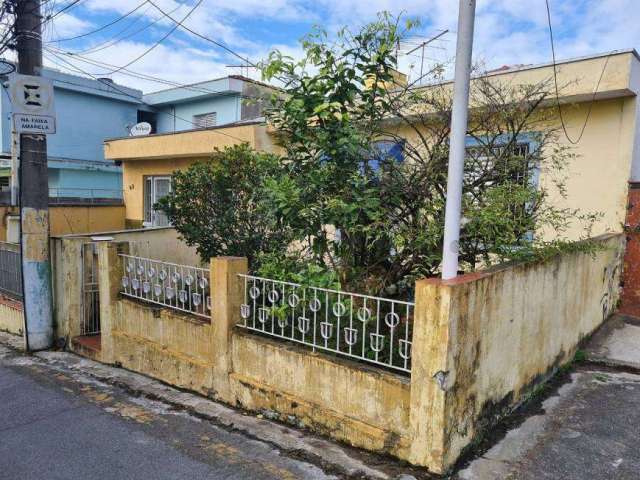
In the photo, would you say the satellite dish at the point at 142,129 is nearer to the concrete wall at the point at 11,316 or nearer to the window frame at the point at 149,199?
the window frame at the point at 149,199

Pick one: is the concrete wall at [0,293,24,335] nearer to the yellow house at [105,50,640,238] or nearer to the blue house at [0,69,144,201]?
the yellow house at [105,50,640,238]

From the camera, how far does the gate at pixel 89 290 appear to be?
677 centimetres

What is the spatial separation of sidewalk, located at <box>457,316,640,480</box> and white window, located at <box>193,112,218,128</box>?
625 inches

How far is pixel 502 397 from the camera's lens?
411 centimetres

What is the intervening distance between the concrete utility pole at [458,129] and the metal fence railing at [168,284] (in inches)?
105

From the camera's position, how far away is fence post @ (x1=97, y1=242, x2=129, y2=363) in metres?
6.09

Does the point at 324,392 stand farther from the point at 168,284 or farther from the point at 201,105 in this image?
the point at 201,105

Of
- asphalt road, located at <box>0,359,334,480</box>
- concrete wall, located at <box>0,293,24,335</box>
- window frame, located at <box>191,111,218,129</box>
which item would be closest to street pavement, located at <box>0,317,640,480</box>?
asphalt road, located at <box>0,359,334,480</box>

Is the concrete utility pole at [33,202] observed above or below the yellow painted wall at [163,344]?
above

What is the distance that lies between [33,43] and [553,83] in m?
7.46

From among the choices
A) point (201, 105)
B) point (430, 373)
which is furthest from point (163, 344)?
point (201, 105)

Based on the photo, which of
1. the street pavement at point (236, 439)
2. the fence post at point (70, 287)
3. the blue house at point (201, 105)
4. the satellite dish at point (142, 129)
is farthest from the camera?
the blue house at point (201, 105)

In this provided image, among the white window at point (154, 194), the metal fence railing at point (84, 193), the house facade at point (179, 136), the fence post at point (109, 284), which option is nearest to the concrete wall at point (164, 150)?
the house facade at point (179, 136)

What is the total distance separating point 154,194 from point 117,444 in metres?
10.7
